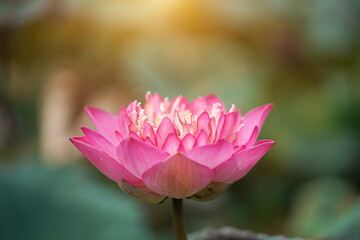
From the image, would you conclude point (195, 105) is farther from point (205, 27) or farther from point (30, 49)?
point (205, 27)

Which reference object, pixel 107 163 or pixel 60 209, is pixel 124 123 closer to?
pixel 107 163

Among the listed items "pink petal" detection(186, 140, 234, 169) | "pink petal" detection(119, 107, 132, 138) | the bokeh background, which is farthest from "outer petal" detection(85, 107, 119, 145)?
the bokeh background

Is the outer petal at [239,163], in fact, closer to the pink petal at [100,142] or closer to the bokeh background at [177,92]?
the pink petal at [100,142]

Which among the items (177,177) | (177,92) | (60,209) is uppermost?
(177,92)

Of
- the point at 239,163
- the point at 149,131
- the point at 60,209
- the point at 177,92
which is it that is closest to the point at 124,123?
the point at 149,131

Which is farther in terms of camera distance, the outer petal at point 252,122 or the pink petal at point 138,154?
the outer petal at point 252,122

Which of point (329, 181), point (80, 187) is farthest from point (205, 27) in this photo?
point (80, 187)

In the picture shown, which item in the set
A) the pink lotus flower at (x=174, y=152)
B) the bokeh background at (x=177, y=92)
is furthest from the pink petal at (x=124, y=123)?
the bokeh background at (x=177, y=92)
